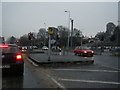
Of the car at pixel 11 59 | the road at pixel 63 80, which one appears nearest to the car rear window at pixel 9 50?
the car at pixel 11 59

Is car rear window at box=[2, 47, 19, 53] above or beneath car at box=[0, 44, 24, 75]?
above

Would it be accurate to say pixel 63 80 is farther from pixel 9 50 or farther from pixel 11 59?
pixel 9 50

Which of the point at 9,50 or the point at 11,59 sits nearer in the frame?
the point at 11,59

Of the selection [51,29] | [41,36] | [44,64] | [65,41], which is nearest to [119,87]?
[44,64]

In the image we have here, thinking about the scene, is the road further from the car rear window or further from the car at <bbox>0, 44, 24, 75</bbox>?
the car rear window

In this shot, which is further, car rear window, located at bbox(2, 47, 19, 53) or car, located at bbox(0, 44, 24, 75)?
car rear window, located at bbox(2, 47, 19, 53)

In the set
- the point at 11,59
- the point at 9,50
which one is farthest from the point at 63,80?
the point at 9,50

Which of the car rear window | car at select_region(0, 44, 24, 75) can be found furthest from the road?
the car rear window

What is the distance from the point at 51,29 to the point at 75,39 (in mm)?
84945

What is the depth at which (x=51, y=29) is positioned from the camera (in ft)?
48.4

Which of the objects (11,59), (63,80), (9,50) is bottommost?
(63,80)

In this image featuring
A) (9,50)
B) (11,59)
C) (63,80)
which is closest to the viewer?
(63,80)

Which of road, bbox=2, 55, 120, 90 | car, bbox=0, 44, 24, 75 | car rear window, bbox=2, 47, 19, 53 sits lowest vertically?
road, bbox=2, 55, 120, 90

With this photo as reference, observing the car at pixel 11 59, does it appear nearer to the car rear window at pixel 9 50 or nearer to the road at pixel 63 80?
the car rear window at pixel 9 50
